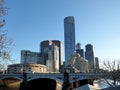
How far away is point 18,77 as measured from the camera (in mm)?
88125

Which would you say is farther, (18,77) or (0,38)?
(18,77)

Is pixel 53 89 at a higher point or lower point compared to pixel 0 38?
lower

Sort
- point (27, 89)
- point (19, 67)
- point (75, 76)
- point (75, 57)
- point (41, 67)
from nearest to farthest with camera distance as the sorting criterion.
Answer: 1. point (75, 76)
2. point (27, 89)
3. point (19, 67)
4. point (41, 67)
5. point (75, 57)

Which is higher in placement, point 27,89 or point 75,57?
point 75,57

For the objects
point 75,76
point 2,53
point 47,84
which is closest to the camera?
point 2,53

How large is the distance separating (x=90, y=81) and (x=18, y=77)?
1146 inches

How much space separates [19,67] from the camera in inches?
5669

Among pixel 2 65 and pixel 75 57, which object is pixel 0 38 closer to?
pixel 2 65

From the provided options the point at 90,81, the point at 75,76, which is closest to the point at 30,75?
the point at 75,76

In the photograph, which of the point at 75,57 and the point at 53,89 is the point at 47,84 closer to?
the point at 53,89

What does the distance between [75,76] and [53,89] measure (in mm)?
12345

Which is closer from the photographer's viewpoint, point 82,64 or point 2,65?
point 2,65

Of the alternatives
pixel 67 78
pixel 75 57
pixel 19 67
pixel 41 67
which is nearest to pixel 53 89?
pixel 67 78

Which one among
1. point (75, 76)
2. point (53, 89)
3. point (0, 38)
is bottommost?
point (53, 89)
